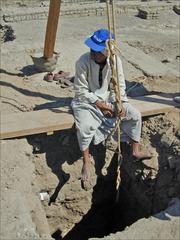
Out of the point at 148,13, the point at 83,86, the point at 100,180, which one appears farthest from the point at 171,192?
the point at 148,13

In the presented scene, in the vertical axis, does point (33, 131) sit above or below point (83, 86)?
below

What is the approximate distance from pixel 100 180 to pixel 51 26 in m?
2.76

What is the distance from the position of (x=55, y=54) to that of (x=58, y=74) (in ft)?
1.89

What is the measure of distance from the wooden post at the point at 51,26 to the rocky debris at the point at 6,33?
3.25m

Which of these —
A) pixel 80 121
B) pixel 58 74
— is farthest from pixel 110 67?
pixel 58 74

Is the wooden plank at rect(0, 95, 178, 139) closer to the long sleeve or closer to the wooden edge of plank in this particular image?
the wooden edge of plank

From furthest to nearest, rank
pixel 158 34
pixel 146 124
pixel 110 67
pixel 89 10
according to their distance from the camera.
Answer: pixel 89 10
pixel 158 34
pixel 146 124
pixel 110 67

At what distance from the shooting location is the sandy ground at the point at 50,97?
4.75m

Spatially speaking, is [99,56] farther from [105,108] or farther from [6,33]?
[6,33]

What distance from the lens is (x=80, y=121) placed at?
5.59m

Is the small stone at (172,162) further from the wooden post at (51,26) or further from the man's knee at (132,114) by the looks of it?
the wooden post at (51,26)

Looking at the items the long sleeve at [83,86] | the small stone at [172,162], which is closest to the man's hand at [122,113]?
the long sleeve at [83,86]

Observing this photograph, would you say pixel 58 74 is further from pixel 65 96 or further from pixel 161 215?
pixel 161 215

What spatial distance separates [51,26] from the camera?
7.30 m
